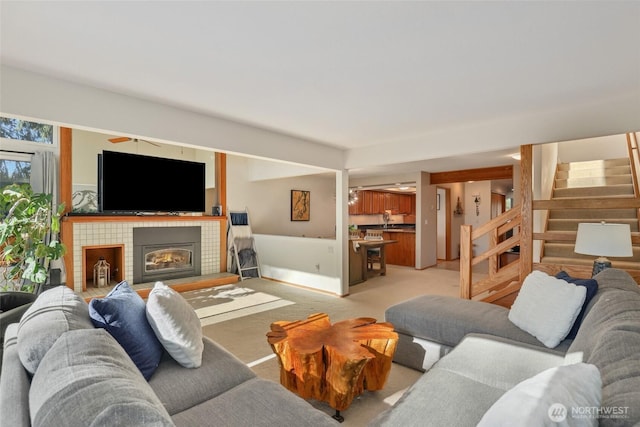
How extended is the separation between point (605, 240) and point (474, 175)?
174 inches

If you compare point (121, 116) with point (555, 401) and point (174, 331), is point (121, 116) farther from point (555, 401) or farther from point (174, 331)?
point (555, 401)

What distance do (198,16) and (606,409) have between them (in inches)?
88.8

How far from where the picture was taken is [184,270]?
587cm

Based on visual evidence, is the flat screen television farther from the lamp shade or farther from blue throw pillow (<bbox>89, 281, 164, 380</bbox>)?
the lamp shade

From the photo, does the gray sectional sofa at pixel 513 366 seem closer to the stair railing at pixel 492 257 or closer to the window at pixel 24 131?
the stair railing at pixel 492 257

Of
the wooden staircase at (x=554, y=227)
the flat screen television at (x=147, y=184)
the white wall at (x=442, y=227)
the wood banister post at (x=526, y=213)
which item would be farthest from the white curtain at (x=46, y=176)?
the white wall at (x=442, y=227)

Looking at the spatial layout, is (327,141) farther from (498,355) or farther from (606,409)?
(606,409)

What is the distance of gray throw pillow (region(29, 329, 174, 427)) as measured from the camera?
29.1 inches

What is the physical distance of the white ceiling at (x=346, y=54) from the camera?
1636mm

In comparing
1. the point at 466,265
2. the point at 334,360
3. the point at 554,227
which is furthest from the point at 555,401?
the point at 554,227

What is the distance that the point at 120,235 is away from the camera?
5113mm

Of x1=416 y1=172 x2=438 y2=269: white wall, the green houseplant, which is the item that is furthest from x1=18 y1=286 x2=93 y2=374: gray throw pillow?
x1=416 y1=172 x2=438 y2=269: white wall

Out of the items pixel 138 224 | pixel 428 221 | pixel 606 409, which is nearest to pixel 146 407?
pixel 606 409

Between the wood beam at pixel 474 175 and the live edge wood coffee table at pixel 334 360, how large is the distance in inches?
216
